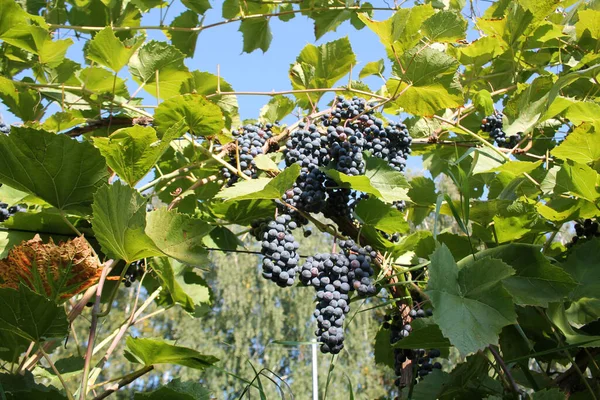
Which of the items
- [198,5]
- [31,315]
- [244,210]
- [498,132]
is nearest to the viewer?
[31,315]

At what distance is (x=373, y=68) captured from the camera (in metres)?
1.61

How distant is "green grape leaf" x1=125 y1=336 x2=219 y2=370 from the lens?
0.93 m

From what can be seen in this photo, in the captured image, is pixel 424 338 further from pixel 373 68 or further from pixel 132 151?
pixel 373 68

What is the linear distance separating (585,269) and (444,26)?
2.04 ft

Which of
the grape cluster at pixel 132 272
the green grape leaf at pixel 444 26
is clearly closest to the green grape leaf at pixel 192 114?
the grape cluster at pixel 132 272

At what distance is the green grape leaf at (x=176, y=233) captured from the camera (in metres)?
0.86

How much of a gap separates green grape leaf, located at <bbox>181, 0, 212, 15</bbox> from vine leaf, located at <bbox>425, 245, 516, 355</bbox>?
1.22 m

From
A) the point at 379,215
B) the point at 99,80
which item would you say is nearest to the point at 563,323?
the point at 379,215

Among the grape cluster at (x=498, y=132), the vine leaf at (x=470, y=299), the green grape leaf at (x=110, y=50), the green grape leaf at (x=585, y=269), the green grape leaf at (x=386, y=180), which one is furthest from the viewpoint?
the grape cluster at (x=498, y=132)

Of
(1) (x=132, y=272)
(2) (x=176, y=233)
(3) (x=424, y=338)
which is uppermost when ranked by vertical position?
(2) (x=176, y=233)

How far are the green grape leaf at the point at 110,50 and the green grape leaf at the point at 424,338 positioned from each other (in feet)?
2.92

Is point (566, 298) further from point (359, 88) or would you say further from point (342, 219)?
point (359, 88)

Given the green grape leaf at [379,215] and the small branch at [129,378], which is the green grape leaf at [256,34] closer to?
the green grape leaf at [379,215]

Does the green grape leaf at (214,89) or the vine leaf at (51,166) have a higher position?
the green grape leaf at (214,89)
